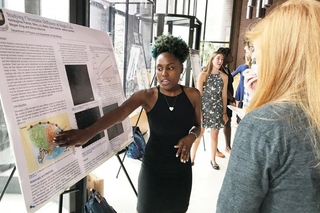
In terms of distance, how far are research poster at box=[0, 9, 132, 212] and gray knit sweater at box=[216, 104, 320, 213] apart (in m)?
0.66

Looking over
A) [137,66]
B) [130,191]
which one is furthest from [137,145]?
[137,66]

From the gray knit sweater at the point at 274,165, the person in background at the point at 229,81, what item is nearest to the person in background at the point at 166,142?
the gray knit sweater at the point at 274,165

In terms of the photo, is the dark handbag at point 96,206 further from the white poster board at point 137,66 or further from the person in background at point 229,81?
the person in background at point 229,81

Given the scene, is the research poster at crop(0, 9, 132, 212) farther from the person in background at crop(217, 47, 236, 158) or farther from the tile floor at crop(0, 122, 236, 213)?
the person in background at crop(217, 47, 236, 158)

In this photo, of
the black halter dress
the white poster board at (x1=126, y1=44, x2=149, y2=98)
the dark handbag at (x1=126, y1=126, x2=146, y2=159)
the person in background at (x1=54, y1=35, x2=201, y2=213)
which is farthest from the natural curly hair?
the white poster board at (x1=126, y1=44, x2=149, y2=98)

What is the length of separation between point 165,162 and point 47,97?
72cm

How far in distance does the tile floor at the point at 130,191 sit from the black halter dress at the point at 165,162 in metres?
1.08

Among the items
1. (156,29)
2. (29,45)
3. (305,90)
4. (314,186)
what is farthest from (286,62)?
(156,29)

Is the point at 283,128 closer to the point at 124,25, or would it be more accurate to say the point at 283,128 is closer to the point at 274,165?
the point at 274,165

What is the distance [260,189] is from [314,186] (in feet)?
0.40

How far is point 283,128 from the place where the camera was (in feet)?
2.05

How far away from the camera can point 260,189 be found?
0.67 m

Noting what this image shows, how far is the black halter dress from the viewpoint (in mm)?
1478

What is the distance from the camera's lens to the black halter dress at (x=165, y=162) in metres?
1.48
